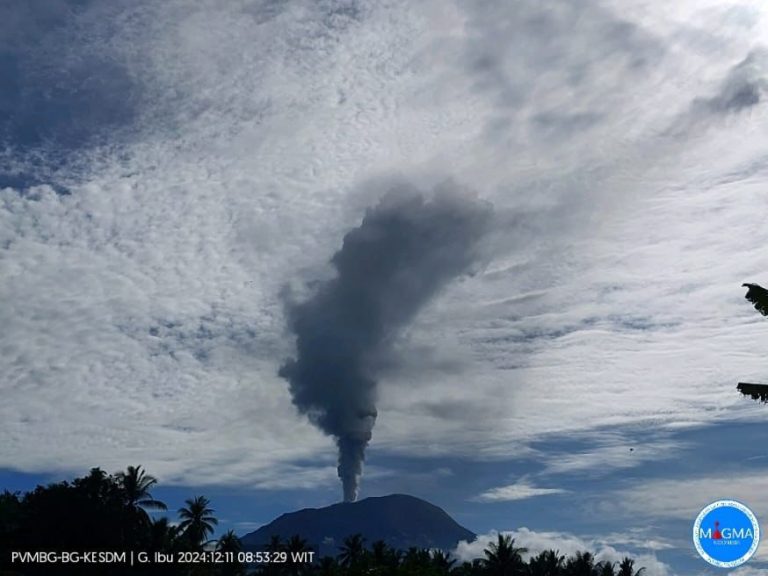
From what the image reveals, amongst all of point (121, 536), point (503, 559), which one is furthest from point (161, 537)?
point (503, 559)

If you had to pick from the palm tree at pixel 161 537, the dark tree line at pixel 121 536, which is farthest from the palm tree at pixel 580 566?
the palm tree at pixel 161 537

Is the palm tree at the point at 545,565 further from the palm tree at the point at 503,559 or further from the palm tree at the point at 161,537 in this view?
the palm tree at the point at 161,537

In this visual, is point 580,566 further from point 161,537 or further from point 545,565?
point 161,537

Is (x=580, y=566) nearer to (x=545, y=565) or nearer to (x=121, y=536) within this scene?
(x=545, y=565)

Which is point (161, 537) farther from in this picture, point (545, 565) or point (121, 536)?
point (545, 565)

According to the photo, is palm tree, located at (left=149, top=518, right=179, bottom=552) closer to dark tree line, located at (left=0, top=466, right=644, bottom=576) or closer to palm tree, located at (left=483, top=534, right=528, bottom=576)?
dark tree line, located at (left=0, top=466, right=644, bottom=576)

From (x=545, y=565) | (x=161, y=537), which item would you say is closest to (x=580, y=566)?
(x=545, y=565)

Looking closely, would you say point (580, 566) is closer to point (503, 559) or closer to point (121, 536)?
point (503, 559)

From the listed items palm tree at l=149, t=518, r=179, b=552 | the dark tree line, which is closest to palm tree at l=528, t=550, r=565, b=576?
the dark tree line

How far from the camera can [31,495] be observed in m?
72.4

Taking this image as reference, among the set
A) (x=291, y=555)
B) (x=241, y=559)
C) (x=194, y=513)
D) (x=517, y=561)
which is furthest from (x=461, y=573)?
(x=194, y=513)

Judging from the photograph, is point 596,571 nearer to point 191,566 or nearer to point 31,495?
point 191,566

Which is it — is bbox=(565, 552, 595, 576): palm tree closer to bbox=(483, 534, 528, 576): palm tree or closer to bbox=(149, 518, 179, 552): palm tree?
bbox=(483, 534, 528, 576): palm tree

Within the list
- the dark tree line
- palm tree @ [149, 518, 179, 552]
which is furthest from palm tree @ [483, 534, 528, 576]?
palm tree @ [149, 518, 179, 552]
